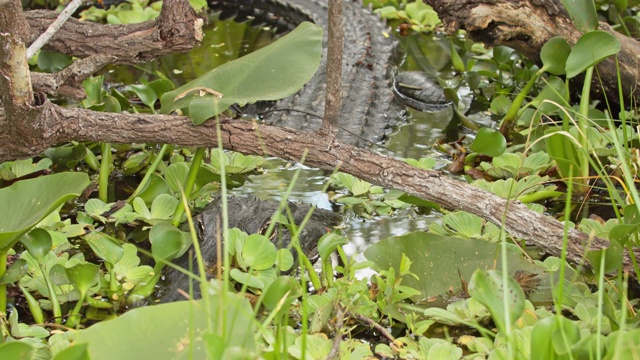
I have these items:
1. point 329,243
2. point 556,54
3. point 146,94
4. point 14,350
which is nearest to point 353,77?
point 146,94

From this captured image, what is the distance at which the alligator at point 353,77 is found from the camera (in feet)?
13.0

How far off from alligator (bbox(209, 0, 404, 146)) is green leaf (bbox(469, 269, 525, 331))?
1987mm

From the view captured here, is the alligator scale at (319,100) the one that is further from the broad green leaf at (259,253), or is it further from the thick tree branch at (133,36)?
the thick tree branch at (133,36)

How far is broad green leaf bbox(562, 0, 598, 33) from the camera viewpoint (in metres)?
3.11

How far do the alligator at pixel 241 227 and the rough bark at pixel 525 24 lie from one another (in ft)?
3.51

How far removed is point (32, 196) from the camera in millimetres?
2271

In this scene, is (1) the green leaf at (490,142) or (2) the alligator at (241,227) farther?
(1) the green leaf at (490,142)

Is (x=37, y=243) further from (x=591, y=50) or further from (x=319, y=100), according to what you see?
(x=319, y=100)

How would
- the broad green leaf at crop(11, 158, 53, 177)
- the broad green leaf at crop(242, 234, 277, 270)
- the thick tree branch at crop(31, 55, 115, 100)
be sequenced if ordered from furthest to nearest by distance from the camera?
the broad green leaf at crop(11, 158, 53, 177) → the thick tree branch at crop(31, 55, 115, 100) → the broad green leaf at crop(242, 234, 277, 270)

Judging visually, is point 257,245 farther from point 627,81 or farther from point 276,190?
point 627,81

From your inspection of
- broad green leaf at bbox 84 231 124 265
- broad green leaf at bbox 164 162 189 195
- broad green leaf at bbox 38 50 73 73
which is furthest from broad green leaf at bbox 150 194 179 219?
broad green leaf at bbox 38 50 73 73

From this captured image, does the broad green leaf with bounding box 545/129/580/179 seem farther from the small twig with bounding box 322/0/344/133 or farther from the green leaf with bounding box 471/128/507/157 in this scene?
the small twig with bounding box 322/0/344/133

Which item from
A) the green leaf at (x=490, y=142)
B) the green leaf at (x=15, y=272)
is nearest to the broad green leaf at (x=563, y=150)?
the green leaf at (x=490, y=142)

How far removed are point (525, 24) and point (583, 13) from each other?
0.37 metres
